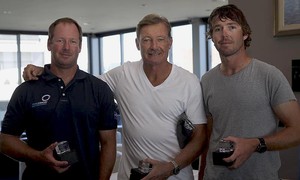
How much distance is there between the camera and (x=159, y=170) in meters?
1.75

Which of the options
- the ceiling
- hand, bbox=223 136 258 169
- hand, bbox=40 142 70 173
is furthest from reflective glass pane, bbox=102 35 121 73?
hand, bbox=223 136 258 169

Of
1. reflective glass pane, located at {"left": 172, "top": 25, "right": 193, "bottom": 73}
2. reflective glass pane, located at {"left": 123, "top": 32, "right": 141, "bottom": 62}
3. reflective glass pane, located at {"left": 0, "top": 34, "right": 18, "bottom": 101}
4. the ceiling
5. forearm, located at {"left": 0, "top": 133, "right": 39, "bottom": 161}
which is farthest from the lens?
reflective glass pane, located at {"left": 123, "top": 32, "right": 141, "bottom": 62}

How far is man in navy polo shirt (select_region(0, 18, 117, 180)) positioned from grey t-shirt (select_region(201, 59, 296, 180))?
509 mm

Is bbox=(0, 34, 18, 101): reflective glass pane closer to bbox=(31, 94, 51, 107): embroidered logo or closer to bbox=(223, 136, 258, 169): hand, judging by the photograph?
bbox=(31, 94, 51, 107): embroidered logo

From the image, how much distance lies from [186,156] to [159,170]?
0.53 feet

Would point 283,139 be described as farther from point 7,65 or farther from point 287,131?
point 7,65

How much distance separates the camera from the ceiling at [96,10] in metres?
7.95

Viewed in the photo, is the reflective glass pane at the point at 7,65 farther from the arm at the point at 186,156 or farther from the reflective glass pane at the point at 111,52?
the arm at the point at 186,156

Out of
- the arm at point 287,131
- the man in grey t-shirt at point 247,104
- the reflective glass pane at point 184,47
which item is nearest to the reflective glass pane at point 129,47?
the reflective glass pane at point 184,47

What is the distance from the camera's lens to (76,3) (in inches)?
313

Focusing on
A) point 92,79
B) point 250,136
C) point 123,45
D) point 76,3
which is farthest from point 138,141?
point 123,45

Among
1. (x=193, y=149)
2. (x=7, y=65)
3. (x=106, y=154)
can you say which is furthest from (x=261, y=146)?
(x=7, y=65)

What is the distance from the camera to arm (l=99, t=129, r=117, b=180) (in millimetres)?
1833

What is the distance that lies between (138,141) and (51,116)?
16.9 inches
